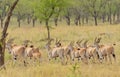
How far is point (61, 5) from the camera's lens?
34062 millimetres

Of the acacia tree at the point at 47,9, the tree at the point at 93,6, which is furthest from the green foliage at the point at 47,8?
the tree at the point at 93,6

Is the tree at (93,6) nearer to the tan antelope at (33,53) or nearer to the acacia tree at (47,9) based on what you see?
the acacia tree at (47,9)

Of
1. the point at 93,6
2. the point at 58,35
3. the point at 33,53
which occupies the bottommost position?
the point at 33,53

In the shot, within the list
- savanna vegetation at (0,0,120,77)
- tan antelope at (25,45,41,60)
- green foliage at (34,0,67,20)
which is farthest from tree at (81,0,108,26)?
tan antelope at (25,45,41,60)

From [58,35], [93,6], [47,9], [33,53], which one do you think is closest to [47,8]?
[47,9]

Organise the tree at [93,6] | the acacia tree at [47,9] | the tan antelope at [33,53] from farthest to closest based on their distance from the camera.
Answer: the tree at [93,6] < the acacia tree at [47,9] < the tan antelope at [33,53]

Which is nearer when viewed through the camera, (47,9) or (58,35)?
(47,9)

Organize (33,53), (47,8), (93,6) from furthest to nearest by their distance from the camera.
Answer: (93,6) < (47,8) < (33,53)

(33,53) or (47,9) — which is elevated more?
(47,9)

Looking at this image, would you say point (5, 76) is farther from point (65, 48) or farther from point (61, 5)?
point (61, 5)

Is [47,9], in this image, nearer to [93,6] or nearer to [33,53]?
[33,53]

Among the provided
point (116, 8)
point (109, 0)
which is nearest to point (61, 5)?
point (109, 0)

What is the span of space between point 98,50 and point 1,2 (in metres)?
45.3

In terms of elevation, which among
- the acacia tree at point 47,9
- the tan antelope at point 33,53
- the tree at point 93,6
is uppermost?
the tree at point 93,6
